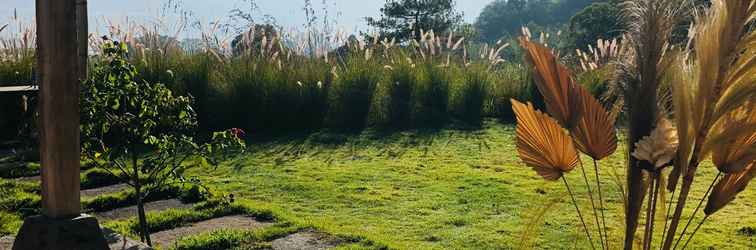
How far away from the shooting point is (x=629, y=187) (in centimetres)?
213

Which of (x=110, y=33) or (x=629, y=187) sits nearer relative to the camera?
(x=629, y=187)

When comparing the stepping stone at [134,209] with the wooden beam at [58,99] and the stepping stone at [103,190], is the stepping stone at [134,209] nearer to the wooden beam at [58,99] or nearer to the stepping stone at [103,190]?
the stepping stone at [103,190]

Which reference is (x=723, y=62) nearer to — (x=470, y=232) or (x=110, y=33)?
(x=470, y=232)

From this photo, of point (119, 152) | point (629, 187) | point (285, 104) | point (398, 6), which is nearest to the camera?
point (629, 187)

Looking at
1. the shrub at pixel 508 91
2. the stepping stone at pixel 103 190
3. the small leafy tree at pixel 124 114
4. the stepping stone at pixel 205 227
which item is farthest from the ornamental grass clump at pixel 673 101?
the shrub at pixel 508 91

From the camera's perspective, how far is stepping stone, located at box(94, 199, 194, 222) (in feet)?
13.8

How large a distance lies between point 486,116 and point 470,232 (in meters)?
5.26

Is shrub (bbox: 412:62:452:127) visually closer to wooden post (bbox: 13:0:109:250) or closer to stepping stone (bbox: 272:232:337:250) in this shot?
stepping stone (bbox: 272:232:337:250)

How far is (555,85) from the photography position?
7.22ft

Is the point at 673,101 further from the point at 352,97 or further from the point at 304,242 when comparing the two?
the point at 352,97

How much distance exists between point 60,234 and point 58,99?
1.61 feet

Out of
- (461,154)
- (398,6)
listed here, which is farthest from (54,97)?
(398,6)

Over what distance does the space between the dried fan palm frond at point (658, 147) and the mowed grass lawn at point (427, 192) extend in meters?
0.67

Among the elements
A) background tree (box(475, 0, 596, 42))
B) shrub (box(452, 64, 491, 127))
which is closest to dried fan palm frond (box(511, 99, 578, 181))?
shrub (box(452, 64, 491, 127))
